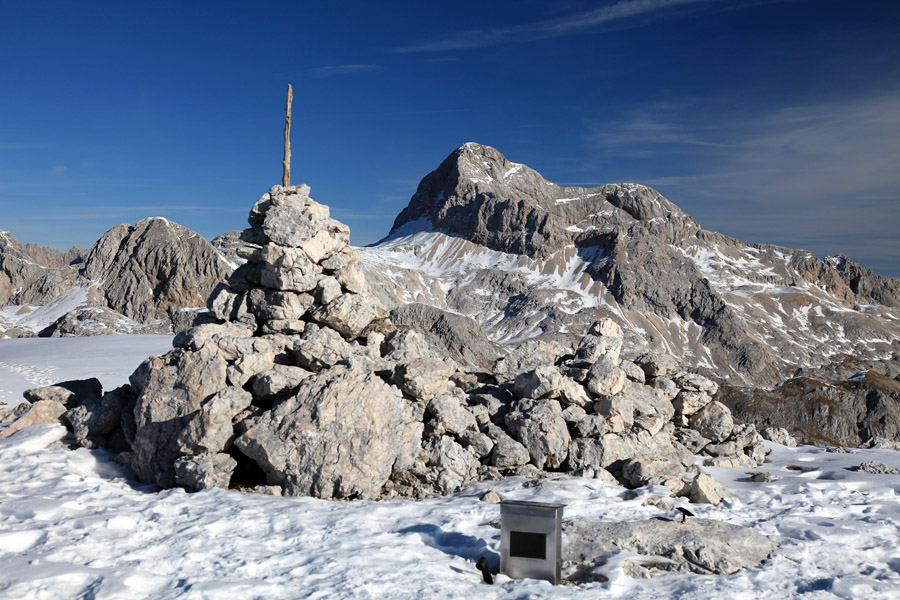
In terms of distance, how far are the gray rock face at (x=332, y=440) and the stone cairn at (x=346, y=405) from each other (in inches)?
1.1

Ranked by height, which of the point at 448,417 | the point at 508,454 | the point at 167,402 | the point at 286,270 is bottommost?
the point at 508,454

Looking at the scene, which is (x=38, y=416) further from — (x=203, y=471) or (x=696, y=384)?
(x=696, y=384)

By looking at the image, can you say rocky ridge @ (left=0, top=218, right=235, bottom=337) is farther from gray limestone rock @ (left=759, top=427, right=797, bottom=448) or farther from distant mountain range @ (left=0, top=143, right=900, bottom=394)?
gray limestone rock @ (left=759, top=427, right=797, bottom=448)

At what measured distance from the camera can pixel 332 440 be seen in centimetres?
1182

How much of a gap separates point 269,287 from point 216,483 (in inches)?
237

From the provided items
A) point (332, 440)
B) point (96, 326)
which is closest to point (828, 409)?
point (332, 440)

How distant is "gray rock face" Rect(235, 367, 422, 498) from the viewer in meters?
11.6

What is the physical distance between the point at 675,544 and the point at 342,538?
5.26 meters

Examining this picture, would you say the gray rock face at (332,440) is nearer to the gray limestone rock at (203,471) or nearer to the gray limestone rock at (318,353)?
the gray limestone rock at (203,471)

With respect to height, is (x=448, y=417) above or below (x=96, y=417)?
above

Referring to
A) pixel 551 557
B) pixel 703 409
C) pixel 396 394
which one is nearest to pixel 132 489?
pixel 396 394

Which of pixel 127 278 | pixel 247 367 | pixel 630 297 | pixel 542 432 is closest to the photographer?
pixel 247 367

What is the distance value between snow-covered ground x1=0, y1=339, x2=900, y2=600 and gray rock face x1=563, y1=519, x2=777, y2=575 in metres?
0.30

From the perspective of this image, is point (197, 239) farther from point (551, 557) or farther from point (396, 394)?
point (551, 557)
